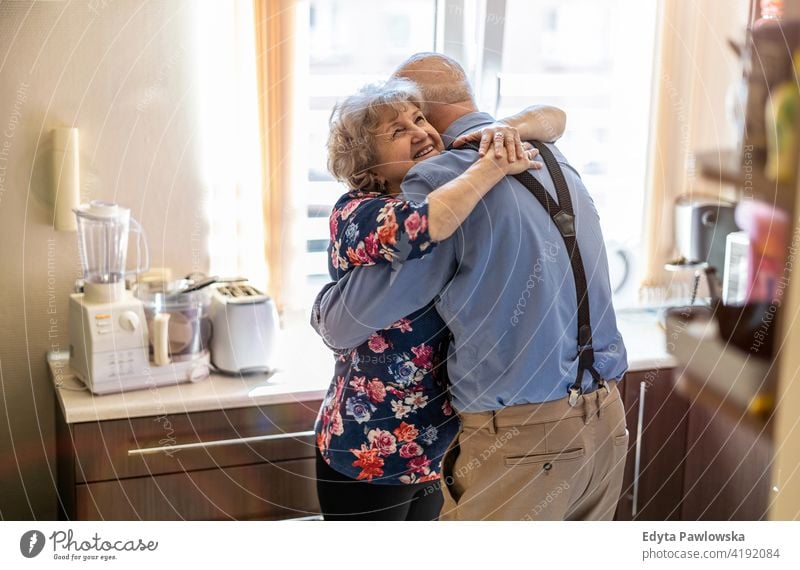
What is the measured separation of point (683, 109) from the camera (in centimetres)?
183

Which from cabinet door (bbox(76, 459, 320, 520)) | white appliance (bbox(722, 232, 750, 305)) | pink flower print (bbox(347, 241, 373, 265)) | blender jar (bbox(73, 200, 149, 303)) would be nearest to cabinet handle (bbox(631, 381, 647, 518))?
white appliance (bbox(722, 232, 750, 305))

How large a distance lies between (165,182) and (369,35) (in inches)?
17.9

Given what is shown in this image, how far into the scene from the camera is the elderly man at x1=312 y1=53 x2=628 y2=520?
1101 millimetres

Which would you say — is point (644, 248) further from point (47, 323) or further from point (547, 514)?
point (47, 323)

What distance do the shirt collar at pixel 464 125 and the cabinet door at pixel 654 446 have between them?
0.77m

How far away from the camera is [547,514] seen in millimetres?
1229

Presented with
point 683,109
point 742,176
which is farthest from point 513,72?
point 742,176

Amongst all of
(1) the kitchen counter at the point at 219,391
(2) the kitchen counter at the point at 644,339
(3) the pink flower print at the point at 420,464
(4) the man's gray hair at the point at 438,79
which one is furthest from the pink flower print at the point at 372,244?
(2) the kitchen counter at the point at 644,339

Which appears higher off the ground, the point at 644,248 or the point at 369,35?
the point at 369,35

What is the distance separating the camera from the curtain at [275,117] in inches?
62.4

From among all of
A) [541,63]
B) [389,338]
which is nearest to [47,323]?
[389,338]

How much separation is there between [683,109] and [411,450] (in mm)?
954

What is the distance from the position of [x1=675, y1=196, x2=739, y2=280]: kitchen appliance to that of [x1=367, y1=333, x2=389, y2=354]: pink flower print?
0.82 metres
